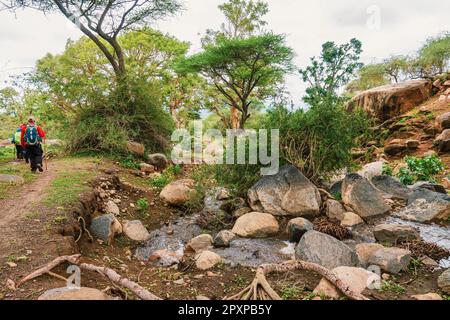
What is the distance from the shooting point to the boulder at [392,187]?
8.87 metres

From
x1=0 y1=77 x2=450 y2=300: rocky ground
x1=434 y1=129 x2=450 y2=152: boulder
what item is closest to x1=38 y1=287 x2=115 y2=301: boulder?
x1=0 y1=77 x2=450 y2=300: rocky ground

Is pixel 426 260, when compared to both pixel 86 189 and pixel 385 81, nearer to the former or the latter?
pixel 86 189

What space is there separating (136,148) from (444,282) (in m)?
10.3

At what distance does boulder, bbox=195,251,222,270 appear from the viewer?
5.38 metres

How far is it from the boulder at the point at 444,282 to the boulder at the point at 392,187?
14.4ft

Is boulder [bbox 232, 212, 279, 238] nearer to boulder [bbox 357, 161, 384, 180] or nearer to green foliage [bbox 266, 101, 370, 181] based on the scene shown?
green foliage [bbox 266, 101, 370, 181]

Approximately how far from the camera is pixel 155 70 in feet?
66.7

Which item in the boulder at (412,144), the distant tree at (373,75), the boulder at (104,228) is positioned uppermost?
the distant tree at (373,75)

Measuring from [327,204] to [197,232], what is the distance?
10.2 ft

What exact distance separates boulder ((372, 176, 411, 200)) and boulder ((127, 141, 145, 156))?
8.01 metres

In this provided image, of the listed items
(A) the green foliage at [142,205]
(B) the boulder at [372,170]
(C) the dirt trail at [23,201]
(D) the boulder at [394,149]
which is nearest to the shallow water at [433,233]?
(B) the boulder at [372,170]

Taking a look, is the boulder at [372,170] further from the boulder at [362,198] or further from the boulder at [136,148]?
the boulder at [136,148]

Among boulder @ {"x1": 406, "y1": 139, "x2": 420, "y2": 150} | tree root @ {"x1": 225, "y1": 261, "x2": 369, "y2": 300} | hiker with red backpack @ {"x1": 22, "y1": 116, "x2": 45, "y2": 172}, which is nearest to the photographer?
tree root @ {"x1": 225, "y1": 261, "x2": 369, "y2": 300}

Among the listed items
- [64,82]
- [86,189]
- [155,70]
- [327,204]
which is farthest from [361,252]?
[155,70]
